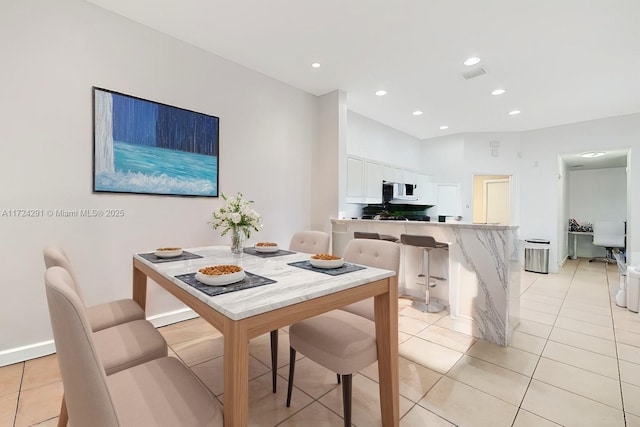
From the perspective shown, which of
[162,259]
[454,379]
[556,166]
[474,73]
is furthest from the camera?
[556,166]

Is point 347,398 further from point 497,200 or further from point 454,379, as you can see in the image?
point 497,200

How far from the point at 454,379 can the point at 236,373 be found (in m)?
1.76

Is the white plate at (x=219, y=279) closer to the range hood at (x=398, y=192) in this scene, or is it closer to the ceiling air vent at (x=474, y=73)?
the ceiling air vent at (x=474, y=73)

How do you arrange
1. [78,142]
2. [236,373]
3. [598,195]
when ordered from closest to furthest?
[236,373], [78,142], [598,195]

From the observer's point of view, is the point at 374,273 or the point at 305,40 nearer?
the point at 374,273

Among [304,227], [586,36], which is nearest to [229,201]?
[304,227]

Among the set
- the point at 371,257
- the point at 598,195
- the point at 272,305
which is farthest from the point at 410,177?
the point at 272,305

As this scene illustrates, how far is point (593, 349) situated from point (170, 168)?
4.25 meters

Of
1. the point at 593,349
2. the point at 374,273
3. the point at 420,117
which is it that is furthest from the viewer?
the point at 420,117

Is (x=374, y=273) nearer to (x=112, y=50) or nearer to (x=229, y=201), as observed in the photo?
(x=229, y=201)

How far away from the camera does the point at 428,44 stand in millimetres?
Answer: 2938

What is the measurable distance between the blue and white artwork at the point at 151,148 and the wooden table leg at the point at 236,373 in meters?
2.30

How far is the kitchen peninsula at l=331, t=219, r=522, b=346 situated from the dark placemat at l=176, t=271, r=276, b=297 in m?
2.21

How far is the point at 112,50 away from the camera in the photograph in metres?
2.49
